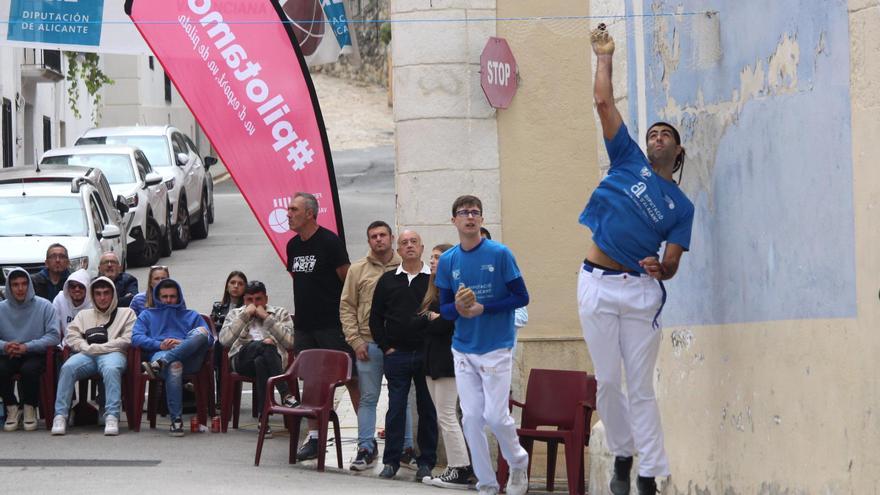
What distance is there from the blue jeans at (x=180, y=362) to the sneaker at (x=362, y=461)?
78.3 inches

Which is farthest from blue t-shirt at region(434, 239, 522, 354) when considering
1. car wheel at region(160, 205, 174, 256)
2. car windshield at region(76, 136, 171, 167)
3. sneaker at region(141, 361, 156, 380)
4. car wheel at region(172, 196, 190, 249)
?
car windshield at region(76, 136, 171, 167)

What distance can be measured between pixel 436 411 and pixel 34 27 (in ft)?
15.2

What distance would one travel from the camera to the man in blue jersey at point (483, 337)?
9617 millimetres

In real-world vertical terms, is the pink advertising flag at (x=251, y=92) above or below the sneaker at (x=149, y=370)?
above

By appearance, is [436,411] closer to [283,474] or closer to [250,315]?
[283,474]

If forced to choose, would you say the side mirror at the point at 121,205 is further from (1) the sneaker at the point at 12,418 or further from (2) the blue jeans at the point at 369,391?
(2) the blue jeans at the point at 369,391

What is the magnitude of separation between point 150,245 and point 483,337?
16092mm

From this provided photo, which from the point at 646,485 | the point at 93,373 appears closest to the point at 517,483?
the point at 646,485

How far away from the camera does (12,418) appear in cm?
1375

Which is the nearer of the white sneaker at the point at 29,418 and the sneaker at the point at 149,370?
the white sneaker at the point at 29,418

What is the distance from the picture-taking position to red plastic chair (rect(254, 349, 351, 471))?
1229 cm

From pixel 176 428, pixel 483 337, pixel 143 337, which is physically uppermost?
pixel 483 337

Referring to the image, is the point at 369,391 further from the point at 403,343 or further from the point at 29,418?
the point at 29,418

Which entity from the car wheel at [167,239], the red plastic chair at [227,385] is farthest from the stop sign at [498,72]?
the car wheel at [167,239]
